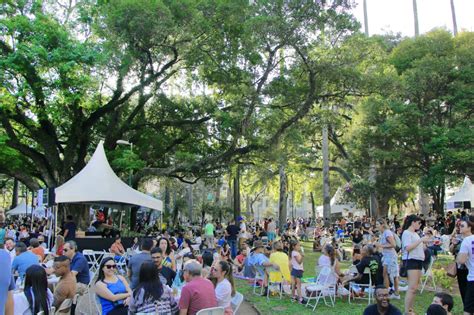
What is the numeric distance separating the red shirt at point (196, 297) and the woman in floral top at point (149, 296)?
0.20 m

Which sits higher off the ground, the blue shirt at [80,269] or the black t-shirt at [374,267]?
the blue shirt at [80,269]

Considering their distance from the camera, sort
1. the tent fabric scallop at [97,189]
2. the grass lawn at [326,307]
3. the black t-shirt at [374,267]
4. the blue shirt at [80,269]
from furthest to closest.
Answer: the tent fabric scallop at [97,189], the black t-shirt at [374,267], the grass lawn at [326,307], the blue shirt at [80,269]

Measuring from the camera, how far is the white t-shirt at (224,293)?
5.88m

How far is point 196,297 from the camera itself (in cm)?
514

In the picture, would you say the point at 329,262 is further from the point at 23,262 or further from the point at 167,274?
the point at 23,262

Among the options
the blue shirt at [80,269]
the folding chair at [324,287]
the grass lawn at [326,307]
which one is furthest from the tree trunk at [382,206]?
the blue shirt at [80,269]

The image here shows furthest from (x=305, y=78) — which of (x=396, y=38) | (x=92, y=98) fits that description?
(x=396, y=38)

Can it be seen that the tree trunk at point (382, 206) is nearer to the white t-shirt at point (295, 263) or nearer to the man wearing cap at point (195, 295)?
the white t-shirt at point (295, 263)

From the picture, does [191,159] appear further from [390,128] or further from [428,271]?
[428,271]

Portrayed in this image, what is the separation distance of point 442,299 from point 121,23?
16682 millimetres

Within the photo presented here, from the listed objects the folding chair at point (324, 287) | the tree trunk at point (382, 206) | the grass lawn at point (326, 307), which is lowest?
the grass lawn at point (326, 307)

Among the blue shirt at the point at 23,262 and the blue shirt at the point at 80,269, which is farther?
the blue shirt at the point at 23,262

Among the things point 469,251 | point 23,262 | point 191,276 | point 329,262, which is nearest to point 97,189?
point 23,262

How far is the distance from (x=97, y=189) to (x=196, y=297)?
10.4m
